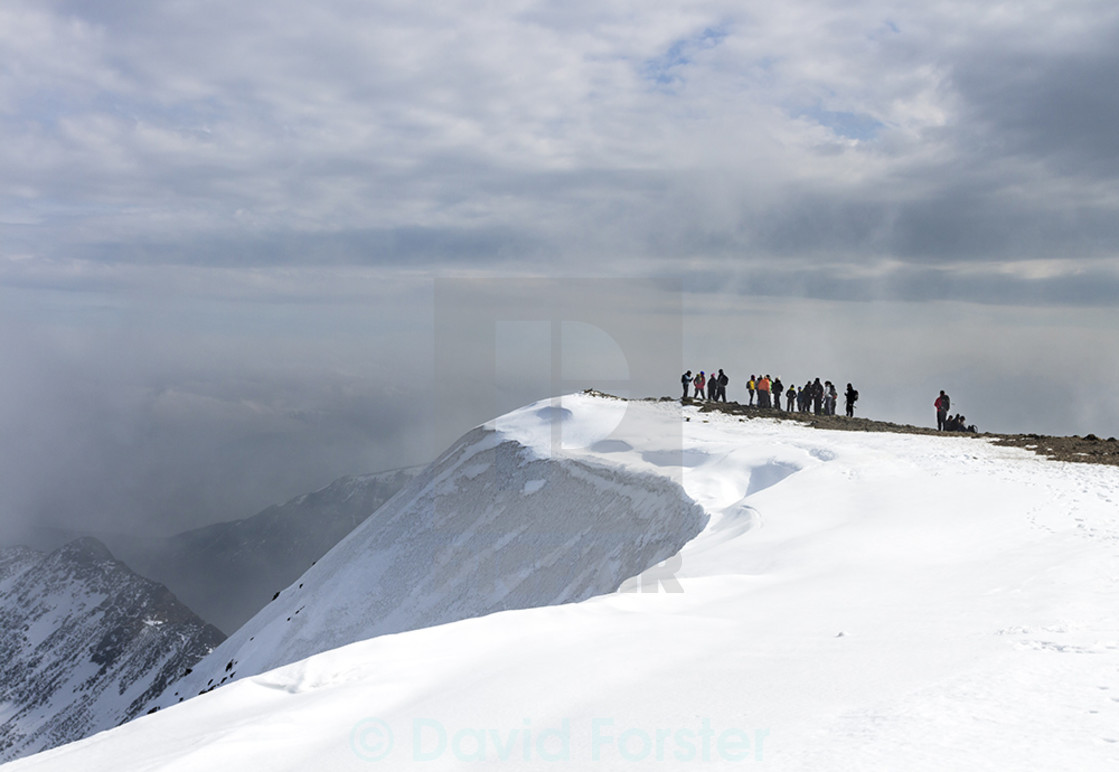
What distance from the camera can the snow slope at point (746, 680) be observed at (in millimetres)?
4328

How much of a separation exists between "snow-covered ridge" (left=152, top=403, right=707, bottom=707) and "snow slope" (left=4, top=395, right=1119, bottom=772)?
9.63m

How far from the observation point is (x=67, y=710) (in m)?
155

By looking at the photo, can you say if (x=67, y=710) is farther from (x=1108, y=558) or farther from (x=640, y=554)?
(x=1108, y=558)

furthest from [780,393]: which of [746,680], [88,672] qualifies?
[88,672]

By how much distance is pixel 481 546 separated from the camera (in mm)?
29297

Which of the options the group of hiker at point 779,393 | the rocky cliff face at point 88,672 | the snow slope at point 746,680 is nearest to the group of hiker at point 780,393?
the group of hiker at point 779,393

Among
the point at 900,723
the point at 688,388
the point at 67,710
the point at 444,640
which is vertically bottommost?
the point at 67,710

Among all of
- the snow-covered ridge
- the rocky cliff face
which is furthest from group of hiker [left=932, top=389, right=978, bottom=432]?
the rocky cliff face

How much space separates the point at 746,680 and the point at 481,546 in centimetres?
2445

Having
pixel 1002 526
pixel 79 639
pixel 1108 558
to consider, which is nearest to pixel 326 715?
pixel 1108 558

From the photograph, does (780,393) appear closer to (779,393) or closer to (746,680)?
(779,393)

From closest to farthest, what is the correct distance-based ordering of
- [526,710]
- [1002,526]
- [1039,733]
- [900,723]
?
1. [1039,733]
2. [900,723]
3. [526,710]
4. [1002,526]

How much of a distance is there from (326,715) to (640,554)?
1592cm

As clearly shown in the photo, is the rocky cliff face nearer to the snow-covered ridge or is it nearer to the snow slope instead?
the snow-covered ridge
